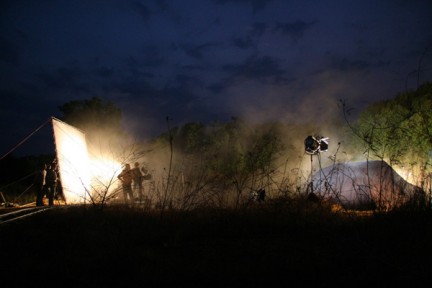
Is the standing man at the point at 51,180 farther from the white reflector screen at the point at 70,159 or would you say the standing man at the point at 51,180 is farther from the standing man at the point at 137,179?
the standing man at the point at 137,179

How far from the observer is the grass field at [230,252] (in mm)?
2053

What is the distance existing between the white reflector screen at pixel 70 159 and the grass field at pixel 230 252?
6.31 metres

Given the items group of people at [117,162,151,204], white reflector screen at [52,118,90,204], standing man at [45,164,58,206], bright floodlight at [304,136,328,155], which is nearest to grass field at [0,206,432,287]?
group of people at [117,162,151,204]

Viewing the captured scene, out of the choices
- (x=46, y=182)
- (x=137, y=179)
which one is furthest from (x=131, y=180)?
(x=46, y=182)

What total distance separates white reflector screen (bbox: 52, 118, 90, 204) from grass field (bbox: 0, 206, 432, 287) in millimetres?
6314

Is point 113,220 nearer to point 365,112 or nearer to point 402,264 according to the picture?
point 402,264

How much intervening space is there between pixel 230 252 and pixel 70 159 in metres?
9.51

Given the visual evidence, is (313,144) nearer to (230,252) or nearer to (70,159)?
A: (230,252)

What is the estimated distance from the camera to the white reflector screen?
970 cm

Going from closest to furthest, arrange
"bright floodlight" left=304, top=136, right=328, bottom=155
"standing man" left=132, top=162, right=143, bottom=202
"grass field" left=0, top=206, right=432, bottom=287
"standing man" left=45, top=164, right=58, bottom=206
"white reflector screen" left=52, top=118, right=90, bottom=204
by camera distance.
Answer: "grass field" left=0, top=206, right=432, bottom=287 < "standing man" left=132, top=162, right=143, bottom=202 < "bright floodlight" left=304, top=136, right=328, bottom=155 < "white reflector screen" left=52, top=118, right=90, bottom=204 < "standing man" left=45, top=164, right=58, bottom=206

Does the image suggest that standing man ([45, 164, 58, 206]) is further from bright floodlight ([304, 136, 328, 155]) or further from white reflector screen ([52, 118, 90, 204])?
bright floodlight ([304, 136, 328, 155])

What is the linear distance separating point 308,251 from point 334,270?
0.45m

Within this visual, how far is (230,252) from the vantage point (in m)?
2.68

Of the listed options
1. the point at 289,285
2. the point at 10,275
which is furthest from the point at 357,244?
the point at 10,275
